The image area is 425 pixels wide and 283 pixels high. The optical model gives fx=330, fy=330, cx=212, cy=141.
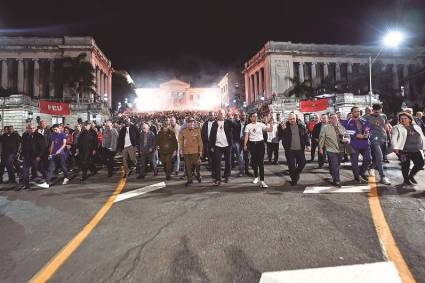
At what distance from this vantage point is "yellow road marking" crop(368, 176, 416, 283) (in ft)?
11.0

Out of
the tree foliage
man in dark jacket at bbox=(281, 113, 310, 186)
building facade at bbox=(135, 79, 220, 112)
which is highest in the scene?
building facade at bbox=(135, 79, 220, 112)

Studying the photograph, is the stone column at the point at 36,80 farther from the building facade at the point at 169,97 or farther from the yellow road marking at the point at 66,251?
the yellow road marking at the point at 66,251

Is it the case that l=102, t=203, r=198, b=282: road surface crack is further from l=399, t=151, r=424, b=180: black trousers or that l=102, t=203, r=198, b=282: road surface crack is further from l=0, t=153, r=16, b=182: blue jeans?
l=0, t=153, r=16, b=182: blue jeans

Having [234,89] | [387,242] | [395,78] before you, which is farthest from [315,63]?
[387,242]

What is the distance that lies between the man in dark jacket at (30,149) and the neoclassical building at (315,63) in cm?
6756

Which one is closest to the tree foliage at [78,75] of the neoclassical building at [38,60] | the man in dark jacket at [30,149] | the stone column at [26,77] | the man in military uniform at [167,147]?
the neoclassical building at [38,60]

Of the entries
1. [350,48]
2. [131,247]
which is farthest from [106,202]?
[350,48]

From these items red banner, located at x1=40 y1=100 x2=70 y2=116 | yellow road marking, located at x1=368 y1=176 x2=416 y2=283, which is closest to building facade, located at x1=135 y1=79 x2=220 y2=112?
red banner, located at x1=40 y1=100 x2=70 y2=116

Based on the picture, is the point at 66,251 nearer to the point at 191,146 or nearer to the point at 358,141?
the point at 191,146

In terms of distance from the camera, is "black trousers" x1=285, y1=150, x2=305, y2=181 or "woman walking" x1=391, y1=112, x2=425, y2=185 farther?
"black trousers" x1=285, y1=150, x2=305, y2=181

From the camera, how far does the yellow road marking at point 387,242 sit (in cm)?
336

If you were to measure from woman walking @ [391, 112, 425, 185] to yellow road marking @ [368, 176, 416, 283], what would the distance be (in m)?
1.88

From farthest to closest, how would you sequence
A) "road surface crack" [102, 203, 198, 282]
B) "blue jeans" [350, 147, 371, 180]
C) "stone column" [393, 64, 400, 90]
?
1. "stone column" [393, 64, 400, 90]
2. "blue jeans" [350, 147, 371, 180]
3. "road surface crack" [102, 203, 198, 282]

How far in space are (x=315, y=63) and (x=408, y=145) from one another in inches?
3116
